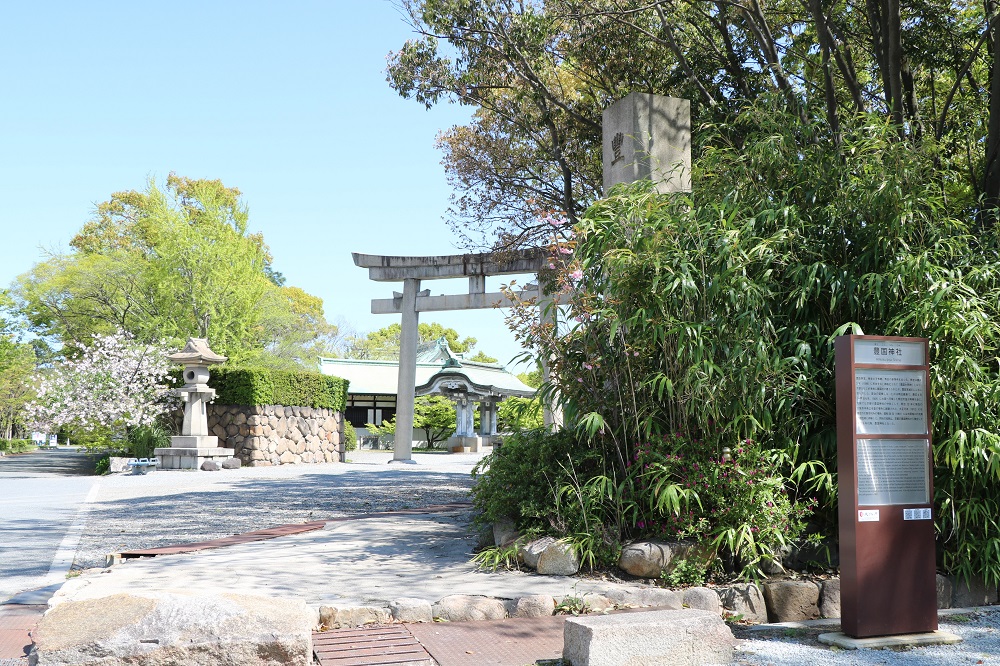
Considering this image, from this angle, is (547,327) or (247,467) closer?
(547,327)

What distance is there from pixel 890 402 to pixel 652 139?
333cm

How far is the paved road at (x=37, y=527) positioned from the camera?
5.49 meters

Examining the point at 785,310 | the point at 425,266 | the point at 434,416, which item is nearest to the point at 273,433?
the point at 425,266

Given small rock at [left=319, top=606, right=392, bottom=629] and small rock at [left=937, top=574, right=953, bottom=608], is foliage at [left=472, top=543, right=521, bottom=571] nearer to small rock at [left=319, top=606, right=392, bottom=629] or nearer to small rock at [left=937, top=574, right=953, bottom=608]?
small rock at [left=319, top=606, right=392, bottom=629]

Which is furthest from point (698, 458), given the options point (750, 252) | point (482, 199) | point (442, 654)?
point (482, 199)

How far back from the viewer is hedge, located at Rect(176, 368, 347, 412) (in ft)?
57.9

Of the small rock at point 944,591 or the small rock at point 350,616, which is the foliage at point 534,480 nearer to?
the small rock at point 350,616

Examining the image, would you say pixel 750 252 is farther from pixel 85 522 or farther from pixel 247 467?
pixel 247 467

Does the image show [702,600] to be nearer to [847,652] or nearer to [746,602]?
[746,602]

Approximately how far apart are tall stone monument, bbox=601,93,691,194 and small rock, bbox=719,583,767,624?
3.39 m

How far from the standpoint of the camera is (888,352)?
413cm

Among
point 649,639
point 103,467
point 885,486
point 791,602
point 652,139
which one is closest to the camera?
point 649,639

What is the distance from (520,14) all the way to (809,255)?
4.88 meters

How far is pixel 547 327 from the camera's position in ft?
18.9
